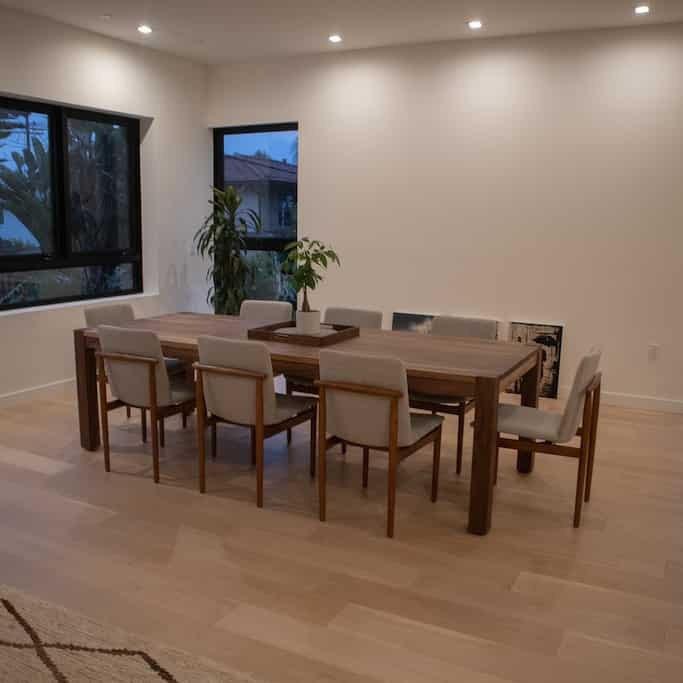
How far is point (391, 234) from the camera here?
20.2ft

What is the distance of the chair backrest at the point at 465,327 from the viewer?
169 inches

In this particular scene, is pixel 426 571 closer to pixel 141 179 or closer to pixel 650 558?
pixel 650 558

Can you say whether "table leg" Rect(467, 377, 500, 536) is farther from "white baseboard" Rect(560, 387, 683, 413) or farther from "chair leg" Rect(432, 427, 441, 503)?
"white baseboard" Rect(560, 387, 683, 413)

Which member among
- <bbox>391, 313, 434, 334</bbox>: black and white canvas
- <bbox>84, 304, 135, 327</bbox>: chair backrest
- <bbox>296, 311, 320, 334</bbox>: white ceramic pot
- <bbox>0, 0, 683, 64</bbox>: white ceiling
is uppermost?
<bbox>0, 0, 683, 64</bbox>: white ceiling

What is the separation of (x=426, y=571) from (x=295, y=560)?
21.3 inches

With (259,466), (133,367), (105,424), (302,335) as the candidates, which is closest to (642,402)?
(302,335)

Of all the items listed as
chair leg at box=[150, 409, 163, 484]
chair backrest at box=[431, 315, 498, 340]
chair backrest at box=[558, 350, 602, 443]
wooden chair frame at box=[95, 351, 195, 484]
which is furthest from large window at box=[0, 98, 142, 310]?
chair backrest at box=[558, 350, 602, 443]

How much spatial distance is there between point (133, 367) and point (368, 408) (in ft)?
4.48

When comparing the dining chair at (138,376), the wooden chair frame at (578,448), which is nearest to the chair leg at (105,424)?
the dining chair at (138,376)

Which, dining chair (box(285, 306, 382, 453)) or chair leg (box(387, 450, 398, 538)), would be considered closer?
chair leg (box(387, 450, 398, 538))

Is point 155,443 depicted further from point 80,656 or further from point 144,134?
point 144,134

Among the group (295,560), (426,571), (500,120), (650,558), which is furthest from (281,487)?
(500,120)

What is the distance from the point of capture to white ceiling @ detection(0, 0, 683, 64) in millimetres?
4723

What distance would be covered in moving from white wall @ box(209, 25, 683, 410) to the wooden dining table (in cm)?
189
